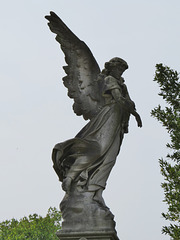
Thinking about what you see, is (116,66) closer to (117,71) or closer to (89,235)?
(117,71)

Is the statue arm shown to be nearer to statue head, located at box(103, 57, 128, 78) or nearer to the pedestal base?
statue head, located at box(103, 57, 128, 78)

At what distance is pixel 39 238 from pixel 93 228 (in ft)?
66.6

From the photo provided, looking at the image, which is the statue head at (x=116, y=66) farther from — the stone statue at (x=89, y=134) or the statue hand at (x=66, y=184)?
the statue hand at (x=66, y=184)

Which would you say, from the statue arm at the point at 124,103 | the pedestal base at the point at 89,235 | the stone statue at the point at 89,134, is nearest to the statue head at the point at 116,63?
the stone statue at the point at 89,134

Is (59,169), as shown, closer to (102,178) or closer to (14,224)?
(102,178)

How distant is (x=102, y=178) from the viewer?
7820mm

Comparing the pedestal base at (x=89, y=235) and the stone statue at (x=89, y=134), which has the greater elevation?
the stone statue at (x=89, y=134)

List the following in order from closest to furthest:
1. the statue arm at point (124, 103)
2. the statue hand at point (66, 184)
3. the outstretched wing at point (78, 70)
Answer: the statue hand at point (66, 184) < the statue arm at point (124, 103) < the outstretched wing at point (78, 70)

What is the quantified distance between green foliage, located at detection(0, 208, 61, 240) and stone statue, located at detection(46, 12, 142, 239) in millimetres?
19365

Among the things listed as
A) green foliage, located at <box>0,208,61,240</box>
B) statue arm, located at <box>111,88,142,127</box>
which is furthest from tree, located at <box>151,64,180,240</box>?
green foliage, located at <box>0,208,61,240</box>

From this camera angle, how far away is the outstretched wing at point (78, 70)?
8.46 m

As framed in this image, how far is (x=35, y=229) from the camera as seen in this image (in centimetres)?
2703

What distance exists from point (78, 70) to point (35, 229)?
1968cm

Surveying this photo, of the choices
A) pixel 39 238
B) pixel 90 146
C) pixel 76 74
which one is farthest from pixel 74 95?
pixel 39 238
